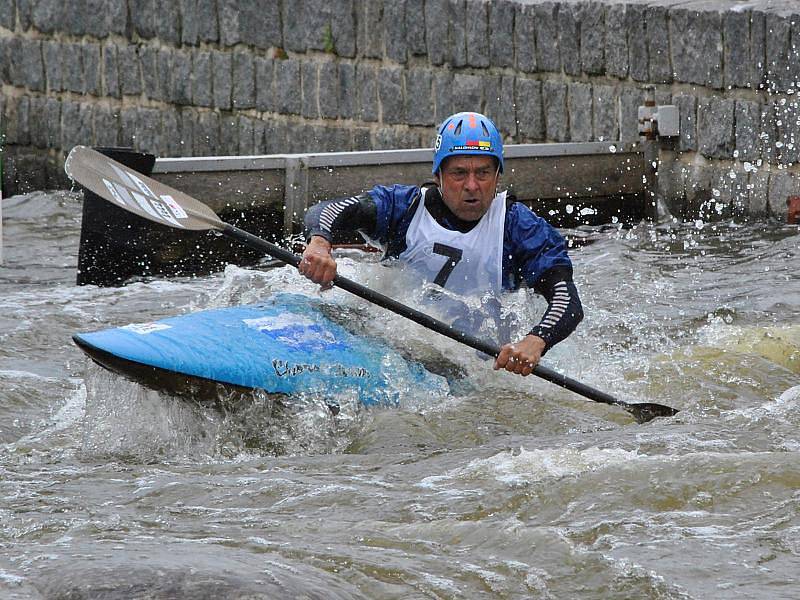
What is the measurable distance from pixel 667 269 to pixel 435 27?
4047 mm

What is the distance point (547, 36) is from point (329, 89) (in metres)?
2.80

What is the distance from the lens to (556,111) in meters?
11.5

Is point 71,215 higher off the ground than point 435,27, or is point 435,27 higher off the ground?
point 435,27

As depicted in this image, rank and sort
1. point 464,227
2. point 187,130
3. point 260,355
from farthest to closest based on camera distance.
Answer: point 187,130 < point 464,227 < point 260,355

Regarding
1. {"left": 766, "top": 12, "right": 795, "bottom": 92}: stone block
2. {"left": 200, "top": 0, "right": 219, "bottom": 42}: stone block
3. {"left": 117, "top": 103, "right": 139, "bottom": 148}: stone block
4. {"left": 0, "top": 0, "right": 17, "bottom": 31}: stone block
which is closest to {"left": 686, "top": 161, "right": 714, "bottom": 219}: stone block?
{"left": 766, "top": 12, "right": 795, "bottom": 92}: stone block

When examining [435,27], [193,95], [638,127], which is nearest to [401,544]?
[638,127]

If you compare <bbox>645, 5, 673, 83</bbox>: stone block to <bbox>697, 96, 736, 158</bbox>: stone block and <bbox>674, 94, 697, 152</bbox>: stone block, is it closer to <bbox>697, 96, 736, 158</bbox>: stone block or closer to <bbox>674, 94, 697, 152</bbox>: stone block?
<bbox>674, 94, 697, 152</bbox>: stone block

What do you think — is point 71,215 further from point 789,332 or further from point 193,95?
point 789,332

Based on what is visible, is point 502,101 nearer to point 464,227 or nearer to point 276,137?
point 276,137

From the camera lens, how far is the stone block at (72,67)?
16062 mm

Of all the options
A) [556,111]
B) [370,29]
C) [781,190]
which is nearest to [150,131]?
[370,29]

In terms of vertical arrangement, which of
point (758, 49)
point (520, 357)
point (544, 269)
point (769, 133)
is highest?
point (758, 49)

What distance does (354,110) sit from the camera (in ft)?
43.4

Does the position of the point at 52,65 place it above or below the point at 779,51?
above
